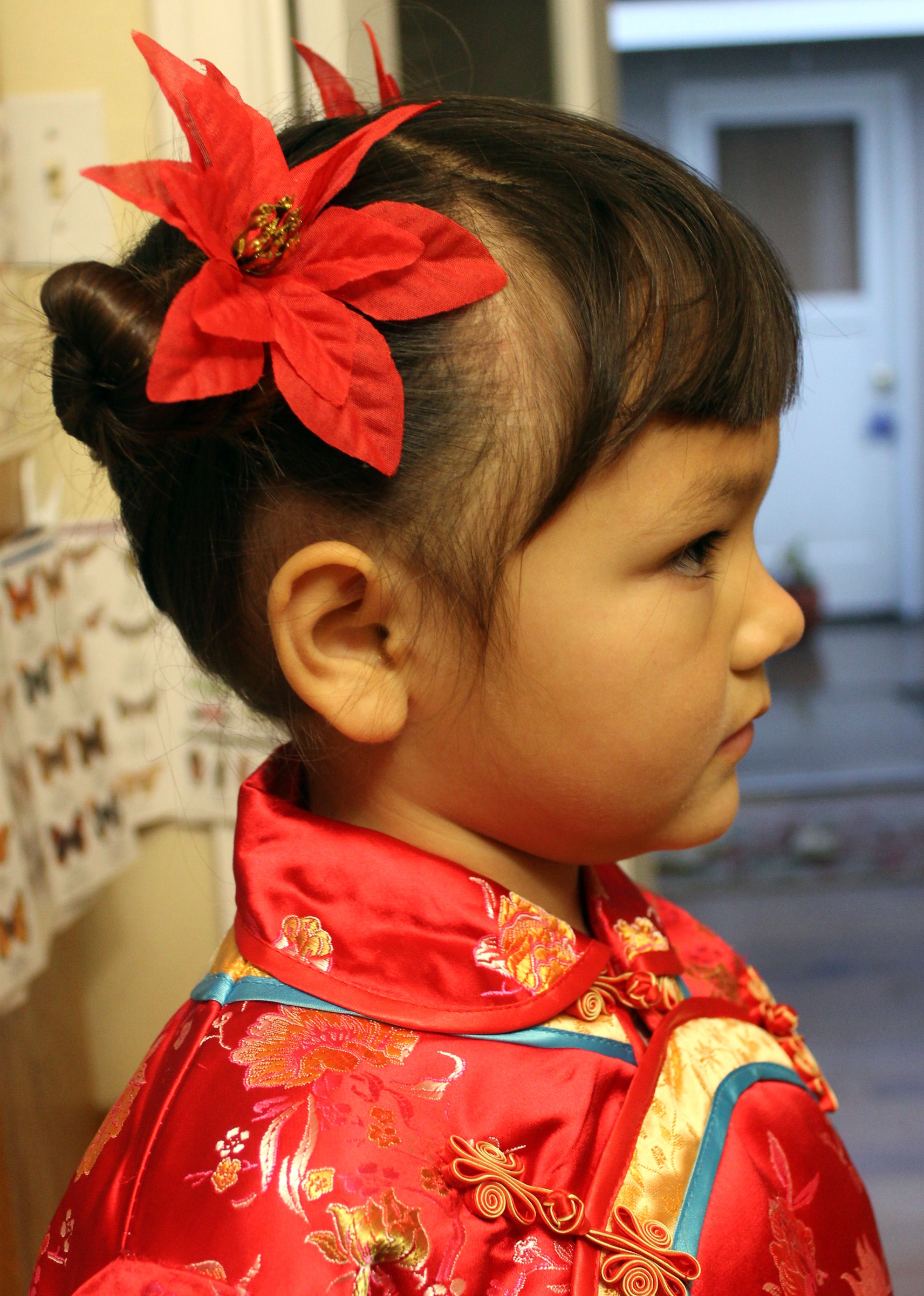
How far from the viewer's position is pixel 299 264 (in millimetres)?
542

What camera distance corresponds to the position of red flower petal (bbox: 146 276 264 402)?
503 mm

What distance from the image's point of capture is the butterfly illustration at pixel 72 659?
1163mm

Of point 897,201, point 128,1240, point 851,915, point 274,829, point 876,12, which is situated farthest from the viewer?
point 897,201

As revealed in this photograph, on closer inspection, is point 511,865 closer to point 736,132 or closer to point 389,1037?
point 389,1037

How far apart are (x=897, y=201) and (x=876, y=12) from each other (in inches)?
26.6

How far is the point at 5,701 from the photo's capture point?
1.05 meters

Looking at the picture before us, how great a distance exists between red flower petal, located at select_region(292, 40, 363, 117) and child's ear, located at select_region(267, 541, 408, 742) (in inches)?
11.1

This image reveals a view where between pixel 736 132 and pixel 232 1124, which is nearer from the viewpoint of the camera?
pixel 232 1124

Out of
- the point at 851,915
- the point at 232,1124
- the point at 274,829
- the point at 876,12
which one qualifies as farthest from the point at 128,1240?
the point at 876,12

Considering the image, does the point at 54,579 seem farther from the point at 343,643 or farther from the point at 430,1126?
the point at 430,1126

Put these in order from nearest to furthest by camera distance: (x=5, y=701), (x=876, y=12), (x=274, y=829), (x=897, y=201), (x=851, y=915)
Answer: (x=274, y=829) < (x=5, y=701) < (x=851, y=915) < (x=876, y=12) < (x=897, y=201)

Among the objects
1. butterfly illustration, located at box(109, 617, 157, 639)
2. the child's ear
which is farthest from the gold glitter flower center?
butterfly illustration, located at box(109, 617, 157, 639)

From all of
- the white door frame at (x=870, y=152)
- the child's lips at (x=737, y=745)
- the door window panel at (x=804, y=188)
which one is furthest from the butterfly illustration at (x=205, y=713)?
the door window panel at (x=804, y=188)

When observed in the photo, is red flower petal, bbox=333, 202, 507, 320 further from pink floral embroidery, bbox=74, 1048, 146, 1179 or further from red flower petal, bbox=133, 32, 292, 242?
pink floral embroidery, bbox=74, 1048, 146, 1179
